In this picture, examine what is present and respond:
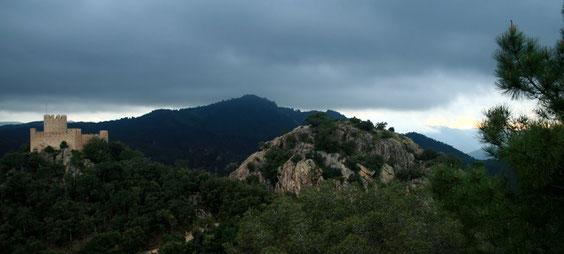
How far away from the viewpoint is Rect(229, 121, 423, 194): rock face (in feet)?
160

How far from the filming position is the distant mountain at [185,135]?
115 m

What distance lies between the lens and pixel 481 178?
894cm

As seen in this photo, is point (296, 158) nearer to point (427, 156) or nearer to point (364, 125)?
point (364, 125)

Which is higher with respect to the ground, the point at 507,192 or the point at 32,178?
the point at 507,192

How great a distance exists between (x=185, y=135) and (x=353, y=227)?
482 ft

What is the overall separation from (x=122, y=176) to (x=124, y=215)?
7721mm

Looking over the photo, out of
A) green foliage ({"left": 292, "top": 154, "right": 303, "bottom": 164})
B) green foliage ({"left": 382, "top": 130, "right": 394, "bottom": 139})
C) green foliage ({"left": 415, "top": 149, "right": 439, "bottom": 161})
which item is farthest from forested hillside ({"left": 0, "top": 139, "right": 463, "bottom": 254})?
green foliage ({"left": 415, "top": 149, "right": 439, "bottom": 161})

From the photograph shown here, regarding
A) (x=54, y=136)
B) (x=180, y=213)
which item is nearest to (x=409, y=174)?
(x=180, y=213)

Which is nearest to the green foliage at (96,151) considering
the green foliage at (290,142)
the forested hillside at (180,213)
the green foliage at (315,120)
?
the forested hillside at (180,213)

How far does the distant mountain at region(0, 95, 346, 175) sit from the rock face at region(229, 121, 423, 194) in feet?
117

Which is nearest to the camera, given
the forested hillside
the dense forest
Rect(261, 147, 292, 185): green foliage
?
the dense forest

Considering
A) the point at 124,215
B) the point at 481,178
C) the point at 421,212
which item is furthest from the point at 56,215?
the point at 481,178

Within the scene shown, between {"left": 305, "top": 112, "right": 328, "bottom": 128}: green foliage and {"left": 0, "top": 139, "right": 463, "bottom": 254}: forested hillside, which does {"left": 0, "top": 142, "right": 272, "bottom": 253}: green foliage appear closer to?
{"left": 0, "top": 139, "right": 463, "bottom": 254}: forested hillside

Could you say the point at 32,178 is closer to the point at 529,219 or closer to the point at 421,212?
the point at 421,212
